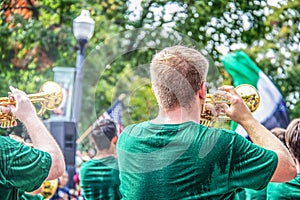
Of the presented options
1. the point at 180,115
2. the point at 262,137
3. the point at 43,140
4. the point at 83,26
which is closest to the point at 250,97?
the point at 262,137

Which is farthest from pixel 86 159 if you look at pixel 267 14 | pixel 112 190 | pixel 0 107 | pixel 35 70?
→ pixel 267 14

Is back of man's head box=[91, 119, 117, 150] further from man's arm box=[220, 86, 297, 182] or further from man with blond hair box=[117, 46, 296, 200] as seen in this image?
man's arm box=[220, 86, 297, 182]

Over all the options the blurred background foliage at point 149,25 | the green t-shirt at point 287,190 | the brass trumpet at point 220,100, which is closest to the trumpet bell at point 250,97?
the brass trumpet at point 220,100

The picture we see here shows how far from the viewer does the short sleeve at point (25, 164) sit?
3.30 metres

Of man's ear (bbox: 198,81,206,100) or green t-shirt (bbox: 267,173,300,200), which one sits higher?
man's ear (bbox: 198,81,206,100)

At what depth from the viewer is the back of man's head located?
386 cm

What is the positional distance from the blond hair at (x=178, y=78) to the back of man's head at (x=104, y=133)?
635 millimetres

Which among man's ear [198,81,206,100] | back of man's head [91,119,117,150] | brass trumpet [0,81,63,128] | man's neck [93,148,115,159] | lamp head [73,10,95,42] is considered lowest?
man's neck [93,148,115,159]

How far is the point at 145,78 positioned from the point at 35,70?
21.6 feet

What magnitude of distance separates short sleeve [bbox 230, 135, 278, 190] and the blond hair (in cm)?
27

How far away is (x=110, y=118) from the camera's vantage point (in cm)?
400

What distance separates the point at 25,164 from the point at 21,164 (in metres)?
0.02

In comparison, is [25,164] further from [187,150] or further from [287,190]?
[287,190]

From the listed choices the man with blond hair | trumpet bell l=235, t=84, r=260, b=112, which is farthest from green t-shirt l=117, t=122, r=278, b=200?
trumpet bell l=235, t=84, r=260, b=112
